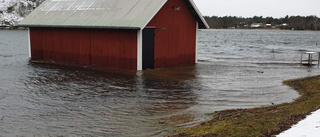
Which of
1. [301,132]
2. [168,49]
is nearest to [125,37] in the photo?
[168,49]

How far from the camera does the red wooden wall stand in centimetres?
2205

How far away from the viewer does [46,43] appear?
91.8ft

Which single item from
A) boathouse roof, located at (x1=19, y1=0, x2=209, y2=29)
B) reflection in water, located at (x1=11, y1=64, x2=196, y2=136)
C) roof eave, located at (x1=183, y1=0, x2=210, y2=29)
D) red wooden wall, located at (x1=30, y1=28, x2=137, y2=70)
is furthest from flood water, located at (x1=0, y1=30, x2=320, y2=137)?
roof eave, located at (x1=183, y1=0, x2=210, y2=29)

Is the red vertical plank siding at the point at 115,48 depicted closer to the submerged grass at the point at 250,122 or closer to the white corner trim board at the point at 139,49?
the white corner trim board at the point at 139,49

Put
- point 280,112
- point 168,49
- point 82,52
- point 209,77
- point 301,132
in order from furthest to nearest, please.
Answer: point 82,52 < point 168,49 < point 209,77 < point 280,112 < point 301,132

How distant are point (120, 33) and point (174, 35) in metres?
3.89

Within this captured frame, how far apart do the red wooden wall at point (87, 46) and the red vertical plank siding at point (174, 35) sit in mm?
1857

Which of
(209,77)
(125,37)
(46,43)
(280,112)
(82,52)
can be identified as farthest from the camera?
(46,43)

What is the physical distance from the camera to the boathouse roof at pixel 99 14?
21531 millimetres

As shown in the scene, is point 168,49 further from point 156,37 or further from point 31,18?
point 31,18

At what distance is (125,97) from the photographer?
14805mm

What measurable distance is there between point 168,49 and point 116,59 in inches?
139

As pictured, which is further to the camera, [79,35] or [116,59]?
[79,35]

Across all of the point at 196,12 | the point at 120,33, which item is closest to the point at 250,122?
the point at 120,33
